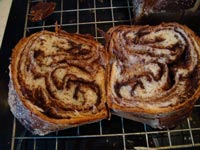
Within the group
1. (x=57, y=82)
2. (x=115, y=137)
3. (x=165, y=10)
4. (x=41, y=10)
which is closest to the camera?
(x=57, y=82)

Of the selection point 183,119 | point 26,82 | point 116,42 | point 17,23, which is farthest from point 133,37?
point 17,23

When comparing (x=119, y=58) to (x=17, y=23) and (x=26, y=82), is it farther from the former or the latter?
(x=17, y=23)

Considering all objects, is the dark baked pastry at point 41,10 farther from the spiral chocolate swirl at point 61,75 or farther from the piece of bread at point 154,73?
the piece of bread at point 154,73

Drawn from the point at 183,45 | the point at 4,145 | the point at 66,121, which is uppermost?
the point at 183,45

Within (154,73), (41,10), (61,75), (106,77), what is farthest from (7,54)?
(154,73)

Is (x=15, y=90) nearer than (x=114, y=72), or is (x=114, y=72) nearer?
(x=15, y=90)

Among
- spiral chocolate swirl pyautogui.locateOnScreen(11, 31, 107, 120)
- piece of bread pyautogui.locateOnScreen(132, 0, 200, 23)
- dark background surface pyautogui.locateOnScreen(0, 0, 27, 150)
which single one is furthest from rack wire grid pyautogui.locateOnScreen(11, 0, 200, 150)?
piece of bread pyautogui.locateOnScreen(132, 0, 200, 23)

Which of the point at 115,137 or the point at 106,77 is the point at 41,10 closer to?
the point at 106,77
